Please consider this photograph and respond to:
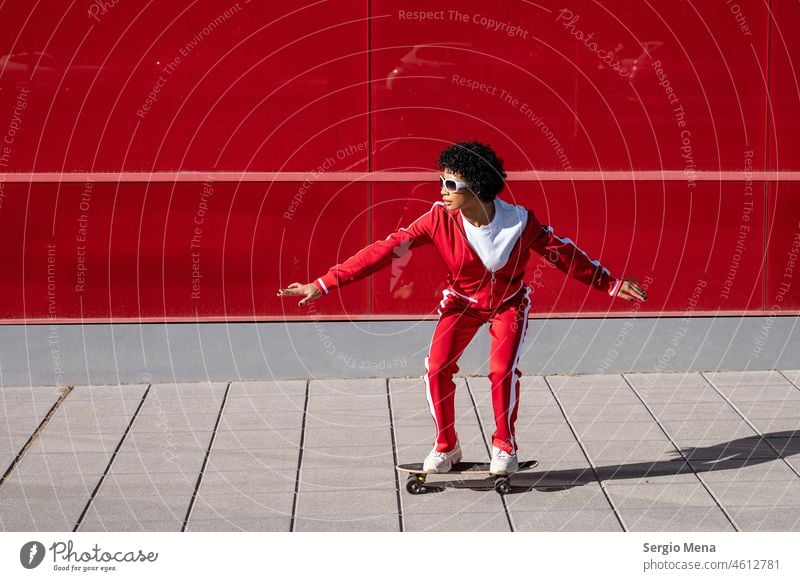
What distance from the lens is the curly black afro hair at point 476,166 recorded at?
6.45 meters

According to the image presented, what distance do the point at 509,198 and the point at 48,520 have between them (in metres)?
3.91

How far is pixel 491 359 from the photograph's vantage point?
6.68 m

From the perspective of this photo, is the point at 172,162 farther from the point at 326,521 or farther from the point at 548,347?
the point at 326,521

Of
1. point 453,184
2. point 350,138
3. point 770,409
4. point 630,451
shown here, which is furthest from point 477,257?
point 770,409

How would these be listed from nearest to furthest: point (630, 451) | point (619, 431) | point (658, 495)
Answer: point (658, 495) → point (630, 451) → point (619, 431)

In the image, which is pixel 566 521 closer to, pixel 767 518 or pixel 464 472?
pixel 464 472

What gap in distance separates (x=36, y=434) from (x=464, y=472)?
2643 millimetres

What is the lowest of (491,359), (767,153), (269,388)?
(269,388)

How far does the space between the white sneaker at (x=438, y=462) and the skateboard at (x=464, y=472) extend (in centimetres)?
3

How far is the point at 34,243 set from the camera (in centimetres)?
884

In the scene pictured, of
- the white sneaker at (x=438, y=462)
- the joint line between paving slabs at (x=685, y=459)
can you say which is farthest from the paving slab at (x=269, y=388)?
the joint line between paving slabs at (x=685, y=459)

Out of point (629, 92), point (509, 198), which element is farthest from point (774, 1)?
point (509, 198)

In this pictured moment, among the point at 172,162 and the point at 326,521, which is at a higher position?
the point at 172,162

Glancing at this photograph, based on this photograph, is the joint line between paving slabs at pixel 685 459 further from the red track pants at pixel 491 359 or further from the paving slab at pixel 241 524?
the paving slab at pixel 241 524
